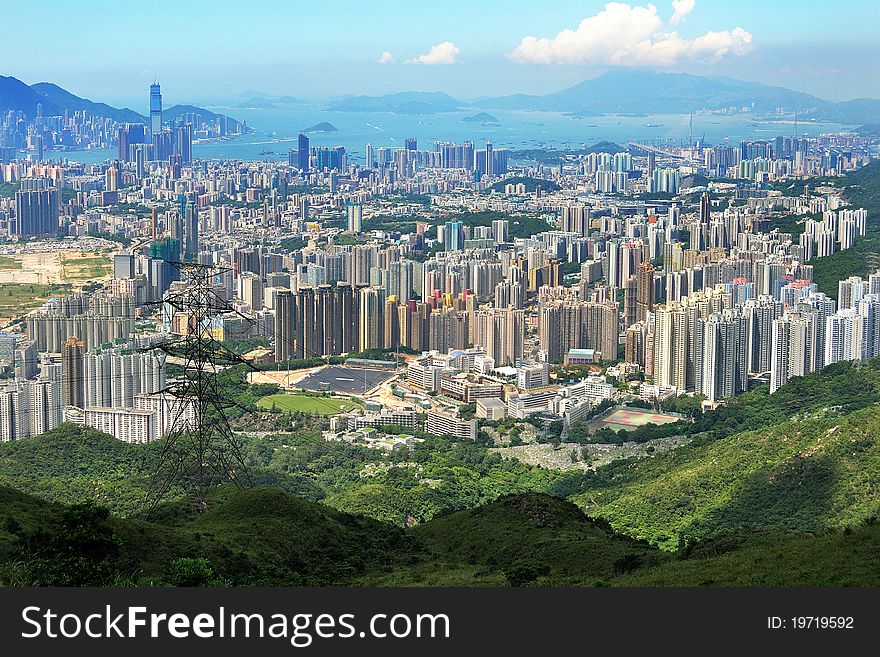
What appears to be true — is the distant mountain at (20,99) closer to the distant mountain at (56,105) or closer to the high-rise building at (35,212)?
the distant mountain at (56,105)

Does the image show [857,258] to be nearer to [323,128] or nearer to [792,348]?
[792,348]

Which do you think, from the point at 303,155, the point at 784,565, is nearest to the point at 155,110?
the point at 303,155

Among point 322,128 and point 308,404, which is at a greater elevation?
point 322,128

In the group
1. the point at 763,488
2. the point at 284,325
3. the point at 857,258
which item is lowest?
the point at 763,488

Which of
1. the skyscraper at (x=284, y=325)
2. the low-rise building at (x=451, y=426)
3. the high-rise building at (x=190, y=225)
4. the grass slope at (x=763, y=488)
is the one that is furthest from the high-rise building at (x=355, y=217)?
the grass slope at (x=763, y=488)

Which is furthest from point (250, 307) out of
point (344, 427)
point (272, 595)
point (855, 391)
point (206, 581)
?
point (272, 595)

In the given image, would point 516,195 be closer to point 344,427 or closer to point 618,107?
point 618,107

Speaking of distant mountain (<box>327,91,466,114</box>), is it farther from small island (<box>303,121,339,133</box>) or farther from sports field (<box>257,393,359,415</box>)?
sports field (<box>257,393,359,415</box>)
